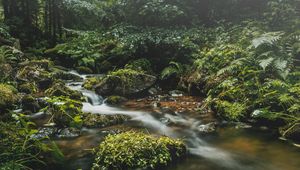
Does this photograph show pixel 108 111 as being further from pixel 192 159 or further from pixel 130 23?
pixel 130 23

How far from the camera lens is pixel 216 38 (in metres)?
12.3

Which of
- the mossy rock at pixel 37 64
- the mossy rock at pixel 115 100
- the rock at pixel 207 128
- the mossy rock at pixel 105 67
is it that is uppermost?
the mossy rock at pixel 37 64

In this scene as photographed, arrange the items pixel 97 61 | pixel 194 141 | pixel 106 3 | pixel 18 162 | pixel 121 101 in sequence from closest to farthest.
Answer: pixel 18 162, pixel 194 141, pixel 121 101, pixel 97 61, pixel 106 3

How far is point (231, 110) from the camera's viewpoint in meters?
7.61

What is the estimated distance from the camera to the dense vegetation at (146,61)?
6.62m

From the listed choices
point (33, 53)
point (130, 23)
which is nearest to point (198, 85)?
point (130, 23)

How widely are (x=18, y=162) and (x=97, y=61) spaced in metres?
8.74

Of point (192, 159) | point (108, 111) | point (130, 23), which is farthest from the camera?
point (130, 23)

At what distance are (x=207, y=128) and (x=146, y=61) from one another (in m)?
5.33

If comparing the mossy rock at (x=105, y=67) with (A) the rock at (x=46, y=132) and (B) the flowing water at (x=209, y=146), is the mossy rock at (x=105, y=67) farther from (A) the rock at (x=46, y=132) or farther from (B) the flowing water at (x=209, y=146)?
(A) the rock at (x=46, y=132)

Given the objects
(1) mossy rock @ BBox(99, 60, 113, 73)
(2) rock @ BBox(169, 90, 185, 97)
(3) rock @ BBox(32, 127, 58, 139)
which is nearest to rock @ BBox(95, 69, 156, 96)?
(2) rock @ BBox(169, 90, 185, 97)

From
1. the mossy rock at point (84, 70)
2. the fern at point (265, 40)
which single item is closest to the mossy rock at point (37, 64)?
the mossy rock at point (84, 70)

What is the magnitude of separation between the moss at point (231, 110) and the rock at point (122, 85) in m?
2.91

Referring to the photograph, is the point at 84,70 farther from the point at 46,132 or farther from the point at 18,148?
the point at 18,148
